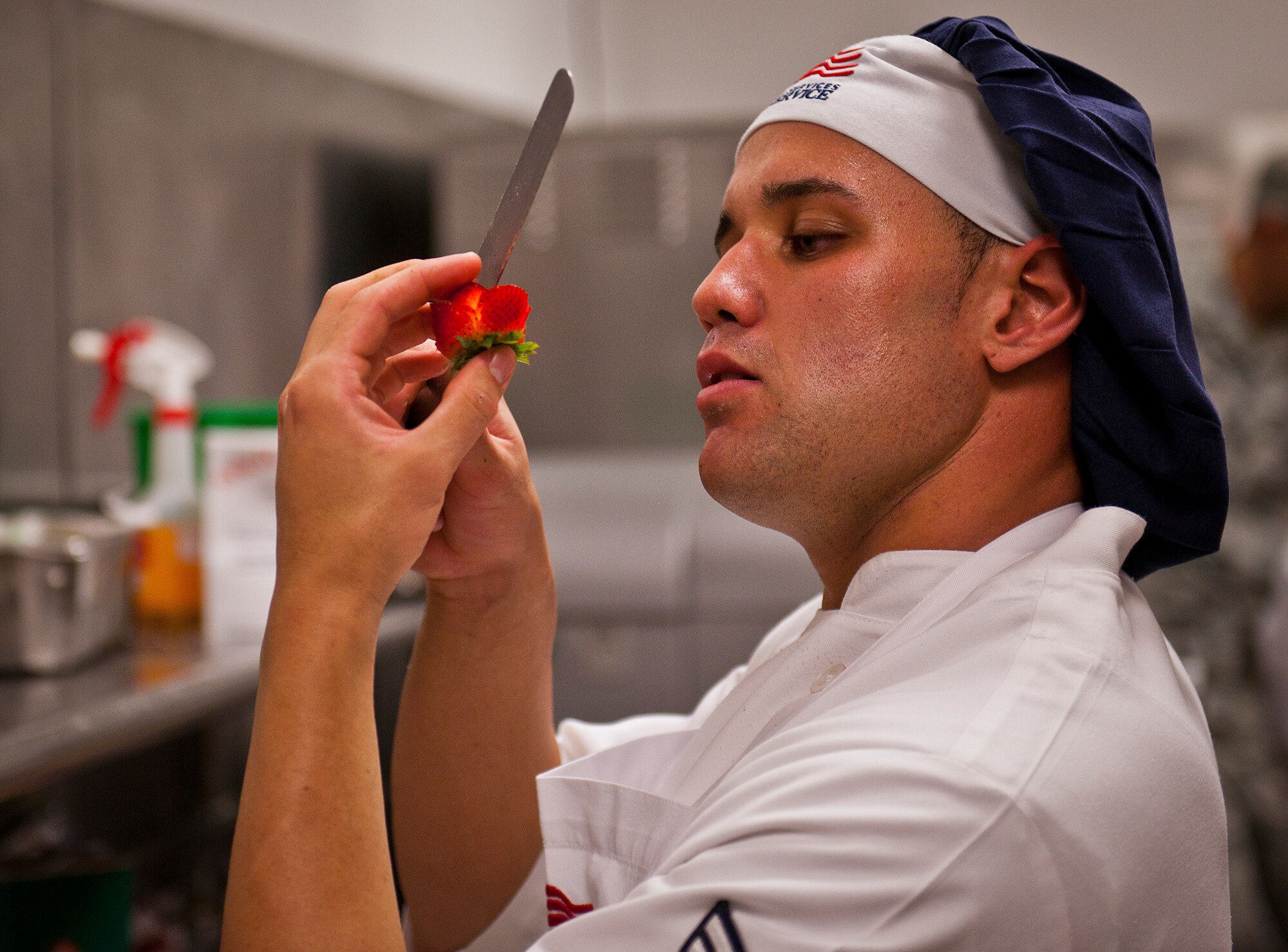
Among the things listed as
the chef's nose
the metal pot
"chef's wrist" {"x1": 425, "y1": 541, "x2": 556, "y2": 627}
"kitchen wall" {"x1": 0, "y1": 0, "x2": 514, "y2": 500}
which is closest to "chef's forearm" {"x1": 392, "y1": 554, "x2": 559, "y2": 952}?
"chef's wrist" {"x1": 425, "y1": 541, "x2": 556, "y2": 627}

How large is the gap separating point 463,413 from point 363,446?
0.28ft

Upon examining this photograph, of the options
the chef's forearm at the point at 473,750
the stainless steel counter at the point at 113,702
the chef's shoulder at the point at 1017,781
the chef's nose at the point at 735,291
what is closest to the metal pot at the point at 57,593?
the stainless steel counter at the point at 113,702

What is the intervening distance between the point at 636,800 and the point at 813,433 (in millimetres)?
387

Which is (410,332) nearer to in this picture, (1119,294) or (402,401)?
(402,401)

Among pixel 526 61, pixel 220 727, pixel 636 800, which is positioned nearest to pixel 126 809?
pixel 220 727

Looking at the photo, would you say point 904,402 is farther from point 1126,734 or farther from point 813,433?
point 1126,734

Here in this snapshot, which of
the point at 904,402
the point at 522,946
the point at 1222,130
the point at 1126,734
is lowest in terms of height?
Answer: the point at 522,946

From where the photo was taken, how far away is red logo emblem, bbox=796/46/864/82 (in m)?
1.17

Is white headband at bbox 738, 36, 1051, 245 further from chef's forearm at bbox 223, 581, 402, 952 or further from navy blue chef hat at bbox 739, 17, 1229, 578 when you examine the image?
chef's forearm at bbox 223, 581, 402, 952

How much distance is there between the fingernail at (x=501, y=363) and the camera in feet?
3.09

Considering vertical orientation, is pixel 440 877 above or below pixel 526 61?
below

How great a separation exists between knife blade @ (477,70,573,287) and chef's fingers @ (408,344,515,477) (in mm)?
99

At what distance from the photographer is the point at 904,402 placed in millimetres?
1106

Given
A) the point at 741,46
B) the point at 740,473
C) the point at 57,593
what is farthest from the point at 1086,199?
the point at 741,46
